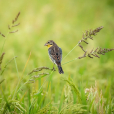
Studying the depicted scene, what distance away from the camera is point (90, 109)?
8.01 feet

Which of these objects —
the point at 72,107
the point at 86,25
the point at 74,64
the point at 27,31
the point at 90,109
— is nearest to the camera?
the point at 72,107

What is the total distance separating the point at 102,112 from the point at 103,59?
2773mm

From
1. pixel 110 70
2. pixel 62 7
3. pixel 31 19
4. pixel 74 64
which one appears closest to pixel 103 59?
pixel 110 70

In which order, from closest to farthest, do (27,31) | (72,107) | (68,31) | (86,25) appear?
1. (72,107)
2. (68,31)
3. (27,31)
4. (86,25)

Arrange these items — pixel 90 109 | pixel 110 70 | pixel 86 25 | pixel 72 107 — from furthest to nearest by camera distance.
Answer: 1. pixel 86 25
2. pixel 110 70
3. pixel 90 109
4. pixel 72 107

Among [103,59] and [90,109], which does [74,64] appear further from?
[90,109]

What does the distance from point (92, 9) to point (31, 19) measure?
2.90 metres

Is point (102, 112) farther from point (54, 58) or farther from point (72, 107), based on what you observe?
point (54, 58)

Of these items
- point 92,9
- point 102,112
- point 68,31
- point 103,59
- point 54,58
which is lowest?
point 102,112

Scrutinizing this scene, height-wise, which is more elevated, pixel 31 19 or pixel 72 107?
pixel 31 19

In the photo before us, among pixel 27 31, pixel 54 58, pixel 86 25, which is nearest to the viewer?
pixel 54 58

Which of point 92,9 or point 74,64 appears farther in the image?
point 92,9

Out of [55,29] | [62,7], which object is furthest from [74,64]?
[62,7]

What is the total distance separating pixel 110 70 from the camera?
4.66 metres
